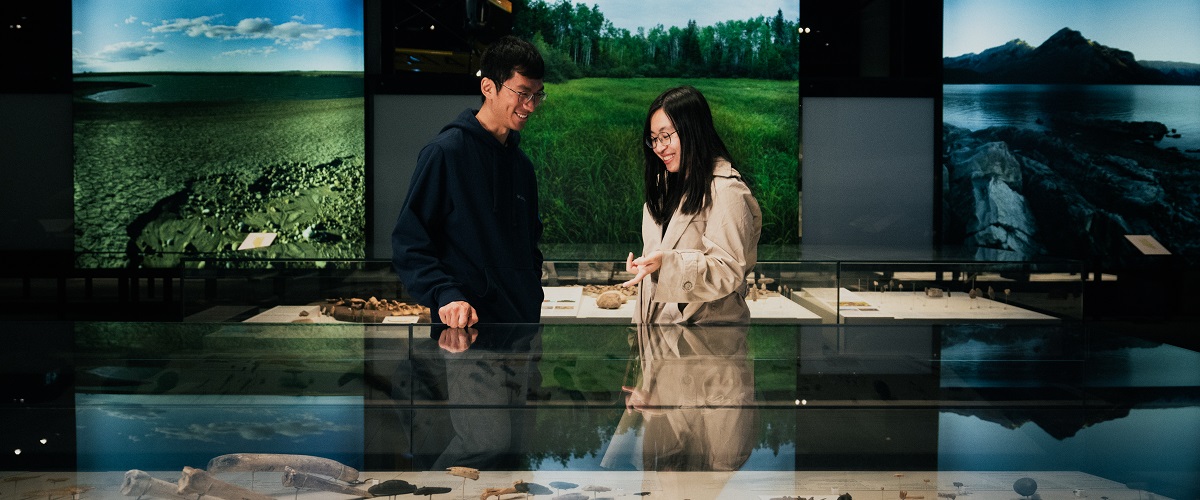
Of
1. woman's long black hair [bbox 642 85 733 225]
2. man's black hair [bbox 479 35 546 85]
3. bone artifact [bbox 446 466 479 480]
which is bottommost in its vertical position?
bone artifact [bbox 446 466 479 480]

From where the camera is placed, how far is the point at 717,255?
2064mm

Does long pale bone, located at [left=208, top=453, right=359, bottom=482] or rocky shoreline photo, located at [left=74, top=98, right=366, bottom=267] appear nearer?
long pale bone, located at [left=208, top=453, right=359, bottom=482]

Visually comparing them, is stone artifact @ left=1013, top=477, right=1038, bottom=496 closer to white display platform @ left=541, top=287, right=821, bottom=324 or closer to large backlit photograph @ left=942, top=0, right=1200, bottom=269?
white display platform @ left=541, top=287, right=821, bottom=324

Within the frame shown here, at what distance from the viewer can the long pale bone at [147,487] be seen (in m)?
1.23

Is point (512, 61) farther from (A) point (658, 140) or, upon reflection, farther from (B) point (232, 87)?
(B) point (232, 87)

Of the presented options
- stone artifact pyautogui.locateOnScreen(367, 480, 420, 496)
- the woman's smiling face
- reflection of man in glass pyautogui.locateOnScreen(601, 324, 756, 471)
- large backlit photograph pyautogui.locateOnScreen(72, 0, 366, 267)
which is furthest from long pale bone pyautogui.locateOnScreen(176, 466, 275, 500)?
large backlit photograph pyautogui.locateOnScreen(72, 0, 366, 267)

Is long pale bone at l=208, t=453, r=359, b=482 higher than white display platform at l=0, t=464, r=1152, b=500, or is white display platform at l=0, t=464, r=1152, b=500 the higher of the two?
long pale bone at l=208, t=453, r=359, b=482

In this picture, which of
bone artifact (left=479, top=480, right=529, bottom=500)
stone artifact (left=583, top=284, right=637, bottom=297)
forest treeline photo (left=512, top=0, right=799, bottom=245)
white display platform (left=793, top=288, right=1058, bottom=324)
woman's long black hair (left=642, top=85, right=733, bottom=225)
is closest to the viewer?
bone artifact (left=479, top=480, right=529, bottom=500)

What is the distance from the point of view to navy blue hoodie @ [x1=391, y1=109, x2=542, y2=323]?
209 centimetres

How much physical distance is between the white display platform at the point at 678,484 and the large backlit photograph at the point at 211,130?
425 cm

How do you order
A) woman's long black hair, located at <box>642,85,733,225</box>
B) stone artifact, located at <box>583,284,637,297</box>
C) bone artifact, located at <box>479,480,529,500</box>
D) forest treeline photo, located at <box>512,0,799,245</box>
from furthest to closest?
forest treeline photo, located at <box>512,0,799,245</box>, stone artifact, located at <box>583,284,637,297</box>, woman's long black hair, located at <box>642,85,733,225</box>, bone artifact, located at <box>479,480,529,500</box>

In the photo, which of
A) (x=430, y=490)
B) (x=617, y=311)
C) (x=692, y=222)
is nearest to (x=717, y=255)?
(x=692, y=222)

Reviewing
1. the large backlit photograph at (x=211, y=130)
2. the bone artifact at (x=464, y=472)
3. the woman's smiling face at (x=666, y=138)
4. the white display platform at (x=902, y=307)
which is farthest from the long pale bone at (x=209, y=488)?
the large backlit photograph at (x=211, y=130)

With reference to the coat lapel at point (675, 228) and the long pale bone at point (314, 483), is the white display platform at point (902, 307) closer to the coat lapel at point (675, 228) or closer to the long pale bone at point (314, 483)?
the coat lapel at point (675, 228)
